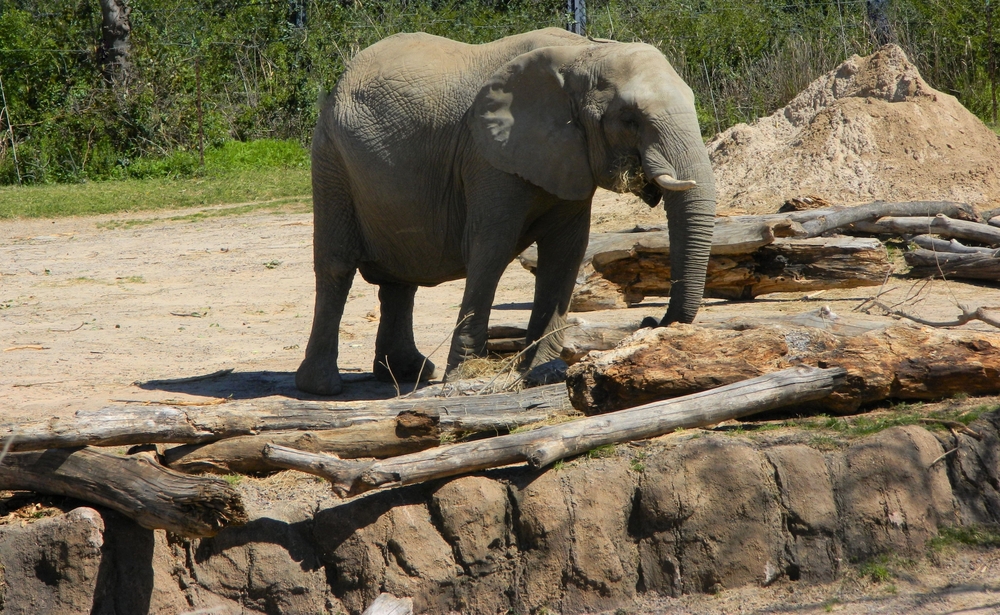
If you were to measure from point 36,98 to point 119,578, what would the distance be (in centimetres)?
1694

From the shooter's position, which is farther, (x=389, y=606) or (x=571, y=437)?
(x=571, y=437)

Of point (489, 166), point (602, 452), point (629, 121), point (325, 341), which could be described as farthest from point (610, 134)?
point (325, 341)

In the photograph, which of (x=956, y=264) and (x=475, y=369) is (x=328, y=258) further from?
(x=956, y=264)

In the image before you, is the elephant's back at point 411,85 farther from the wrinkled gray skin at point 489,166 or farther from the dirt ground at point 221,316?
the dirt ground at point 221,316

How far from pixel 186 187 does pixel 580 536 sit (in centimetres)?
1436

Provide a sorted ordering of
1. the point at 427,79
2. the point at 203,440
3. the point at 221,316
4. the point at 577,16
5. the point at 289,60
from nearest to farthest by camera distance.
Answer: the point at 203,440 < the point at 427,79 < the point at 221,316 < the point at 577,16 < the point at 289,60

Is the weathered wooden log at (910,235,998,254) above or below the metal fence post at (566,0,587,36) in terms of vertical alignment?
below

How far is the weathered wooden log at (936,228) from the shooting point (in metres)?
10.2

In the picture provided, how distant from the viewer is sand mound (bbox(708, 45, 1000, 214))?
12.2 m

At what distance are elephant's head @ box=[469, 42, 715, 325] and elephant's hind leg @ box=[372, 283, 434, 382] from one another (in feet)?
6.03

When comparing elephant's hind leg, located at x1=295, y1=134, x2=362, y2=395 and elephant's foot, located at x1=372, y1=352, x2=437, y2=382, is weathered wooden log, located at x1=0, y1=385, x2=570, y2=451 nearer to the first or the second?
elephant's hind leg, located at x1=295, y1=134, x2=362, y2=395

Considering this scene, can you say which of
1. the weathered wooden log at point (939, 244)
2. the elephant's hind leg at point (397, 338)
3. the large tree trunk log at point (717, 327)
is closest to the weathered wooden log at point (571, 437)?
the large tree trunk log at point (717, 327)

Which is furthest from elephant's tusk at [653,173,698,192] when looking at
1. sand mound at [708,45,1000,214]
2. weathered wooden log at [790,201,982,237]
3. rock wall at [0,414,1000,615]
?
sand mound at [708,45,1000,214]

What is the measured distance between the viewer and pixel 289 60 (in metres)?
21.0
